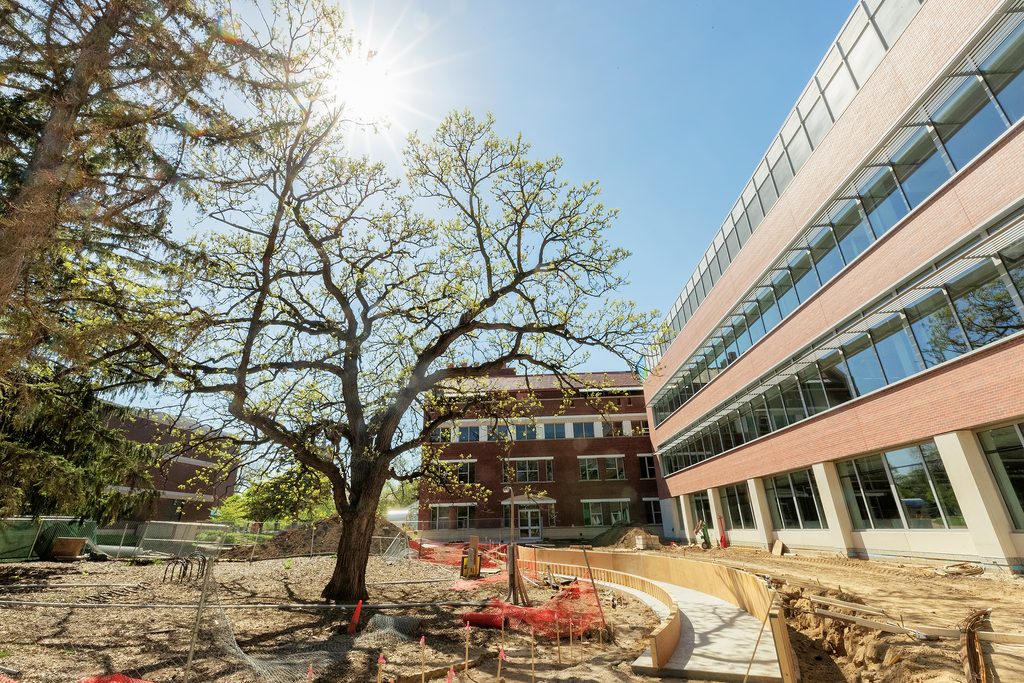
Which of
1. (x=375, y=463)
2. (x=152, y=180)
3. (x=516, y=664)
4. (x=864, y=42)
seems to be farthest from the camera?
(x=864, y=42)

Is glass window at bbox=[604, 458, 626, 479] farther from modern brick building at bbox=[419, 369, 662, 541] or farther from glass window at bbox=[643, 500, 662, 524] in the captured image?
glass window at bbox=[643, 500, 662, 524]

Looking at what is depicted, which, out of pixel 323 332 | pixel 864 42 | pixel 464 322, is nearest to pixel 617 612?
pixel 464 322

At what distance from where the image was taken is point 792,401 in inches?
839

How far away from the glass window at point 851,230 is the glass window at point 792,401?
6526 mm

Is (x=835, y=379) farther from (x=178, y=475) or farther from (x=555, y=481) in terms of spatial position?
(x=178, y=475)

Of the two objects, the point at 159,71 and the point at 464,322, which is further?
the point at 464,322

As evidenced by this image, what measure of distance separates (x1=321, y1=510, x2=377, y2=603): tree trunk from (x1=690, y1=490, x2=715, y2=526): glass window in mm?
26122

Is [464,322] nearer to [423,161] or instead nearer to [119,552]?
[423,161]

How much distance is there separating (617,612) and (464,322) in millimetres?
9128

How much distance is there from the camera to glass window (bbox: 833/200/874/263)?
54.3 ft

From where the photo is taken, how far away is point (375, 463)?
1241 cm

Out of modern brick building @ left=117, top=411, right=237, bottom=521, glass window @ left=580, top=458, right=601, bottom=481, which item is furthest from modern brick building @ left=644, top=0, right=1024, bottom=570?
glass window @ left=580, top=458, right=601, bottom=481

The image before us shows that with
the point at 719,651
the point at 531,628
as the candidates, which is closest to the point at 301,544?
the point at 531,628

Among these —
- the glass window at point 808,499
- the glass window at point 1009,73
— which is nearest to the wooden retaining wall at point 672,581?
the glass window at point 808,499
